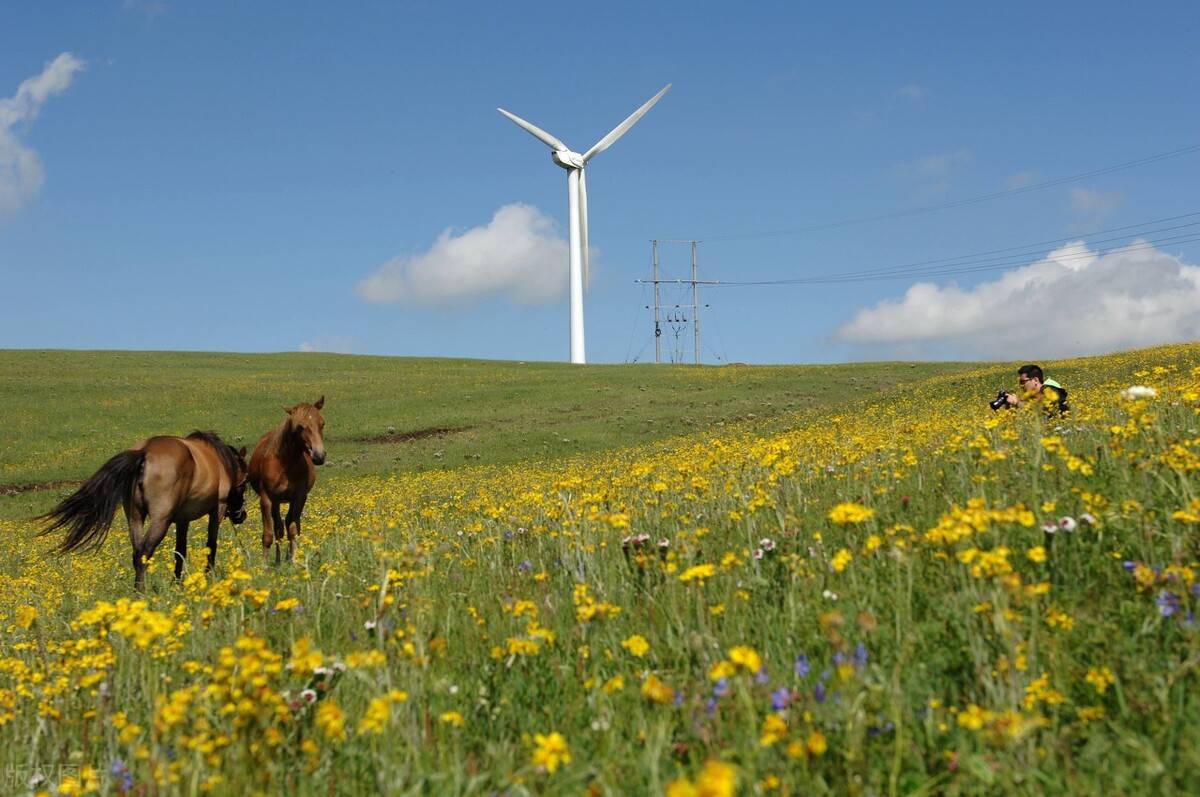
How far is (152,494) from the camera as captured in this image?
1301 cm

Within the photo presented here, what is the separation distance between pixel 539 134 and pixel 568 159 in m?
5.04

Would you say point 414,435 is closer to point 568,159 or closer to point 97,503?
point 97,503

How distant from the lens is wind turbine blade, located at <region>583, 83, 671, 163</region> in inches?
2872

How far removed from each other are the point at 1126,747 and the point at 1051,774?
299mm

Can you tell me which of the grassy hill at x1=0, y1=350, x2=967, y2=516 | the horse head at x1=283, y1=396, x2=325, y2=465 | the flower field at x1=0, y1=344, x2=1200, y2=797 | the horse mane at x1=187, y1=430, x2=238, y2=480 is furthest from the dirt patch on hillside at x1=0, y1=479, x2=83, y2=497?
the flower field at x1=0, y1=344, x2=1200, y2=797

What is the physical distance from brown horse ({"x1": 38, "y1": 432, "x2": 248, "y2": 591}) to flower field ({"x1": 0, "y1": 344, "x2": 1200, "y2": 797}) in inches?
226

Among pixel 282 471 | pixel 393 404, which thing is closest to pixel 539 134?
pixel 393 404

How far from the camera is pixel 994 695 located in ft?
10.7

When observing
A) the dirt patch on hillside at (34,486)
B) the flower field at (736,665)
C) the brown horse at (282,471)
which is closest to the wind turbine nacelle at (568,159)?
the dirt patch on hillside at (34,486)

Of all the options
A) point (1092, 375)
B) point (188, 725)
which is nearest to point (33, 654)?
point (188, 725)

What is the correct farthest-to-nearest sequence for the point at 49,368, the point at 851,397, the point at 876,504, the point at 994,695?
the point at 49,368 < the point at 851,397 < the point at 876,504 < the point at 994,695

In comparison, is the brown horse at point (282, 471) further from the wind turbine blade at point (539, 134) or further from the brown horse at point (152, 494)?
the wind turbine blade at point (539, 134)

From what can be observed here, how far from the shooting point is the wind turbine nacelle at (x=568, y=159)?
3236 inches

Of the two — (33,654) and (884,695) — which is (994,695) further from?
(33,654)
